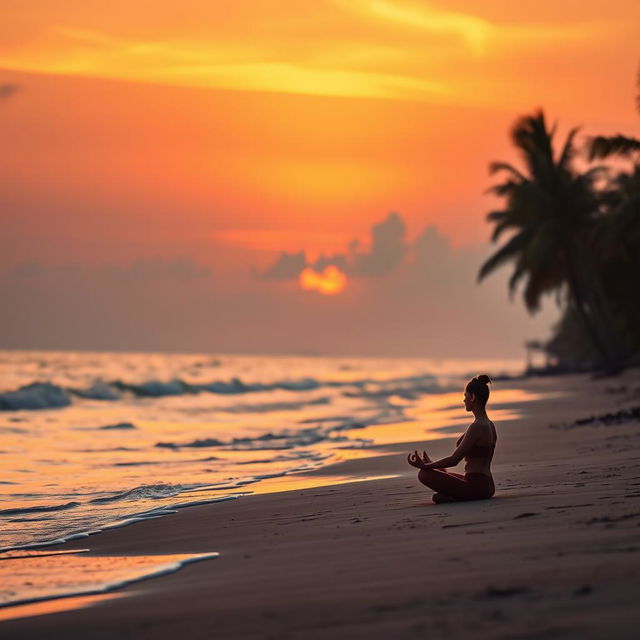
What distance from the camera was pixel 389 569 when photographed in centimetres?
600

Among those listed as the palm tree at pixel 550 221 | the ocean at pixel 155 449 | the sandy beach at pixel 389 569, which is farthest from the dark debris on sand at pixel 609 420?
the palm tree at pixel 550 221

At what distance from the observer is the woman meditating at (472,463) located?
880 cm

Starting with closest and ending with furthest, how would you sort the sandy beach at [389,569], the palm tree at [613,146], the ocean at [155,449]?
the sandy beach at [389,569]
the ocean at [155,449]
the palm tree at [613,146]

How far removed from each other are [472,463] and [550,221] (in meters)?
35.3

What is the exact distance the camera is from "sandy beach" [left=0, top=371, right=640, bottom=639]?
15.7 ft

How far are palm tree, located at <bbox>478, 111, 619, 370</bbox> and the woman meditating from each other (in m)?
33.8

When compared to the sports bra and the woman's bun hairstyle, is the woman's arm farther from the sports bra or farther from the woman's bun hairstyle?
the woman's bun hairstyle

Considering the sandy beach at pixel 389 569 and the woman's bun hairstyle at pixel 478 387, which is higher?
the woman's bun hairstyle at pixel 478 387

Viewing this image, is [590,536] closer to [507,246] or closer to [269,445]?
[269,445]

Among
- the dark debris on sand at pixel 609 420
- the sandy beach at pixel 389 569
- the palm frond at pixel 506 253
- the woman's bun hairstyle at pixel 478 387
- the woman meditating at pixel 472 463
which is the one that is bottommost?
the dark debris on sand at pixel 609 420

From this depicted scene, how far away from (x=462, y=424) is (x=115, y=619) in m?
18.5

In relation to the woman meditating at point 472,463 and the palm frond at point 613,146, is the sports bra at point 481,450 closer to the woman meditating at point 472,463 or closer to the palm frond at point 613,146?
the woman meditating at point 472,463

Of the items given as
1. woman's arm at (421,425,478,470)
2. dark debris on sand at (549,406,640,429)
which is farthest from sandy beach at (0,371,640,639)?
dark debris on sand at (549,406,640,429)

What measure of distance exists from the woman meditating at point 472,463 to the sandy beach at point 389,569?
187 millimetres
